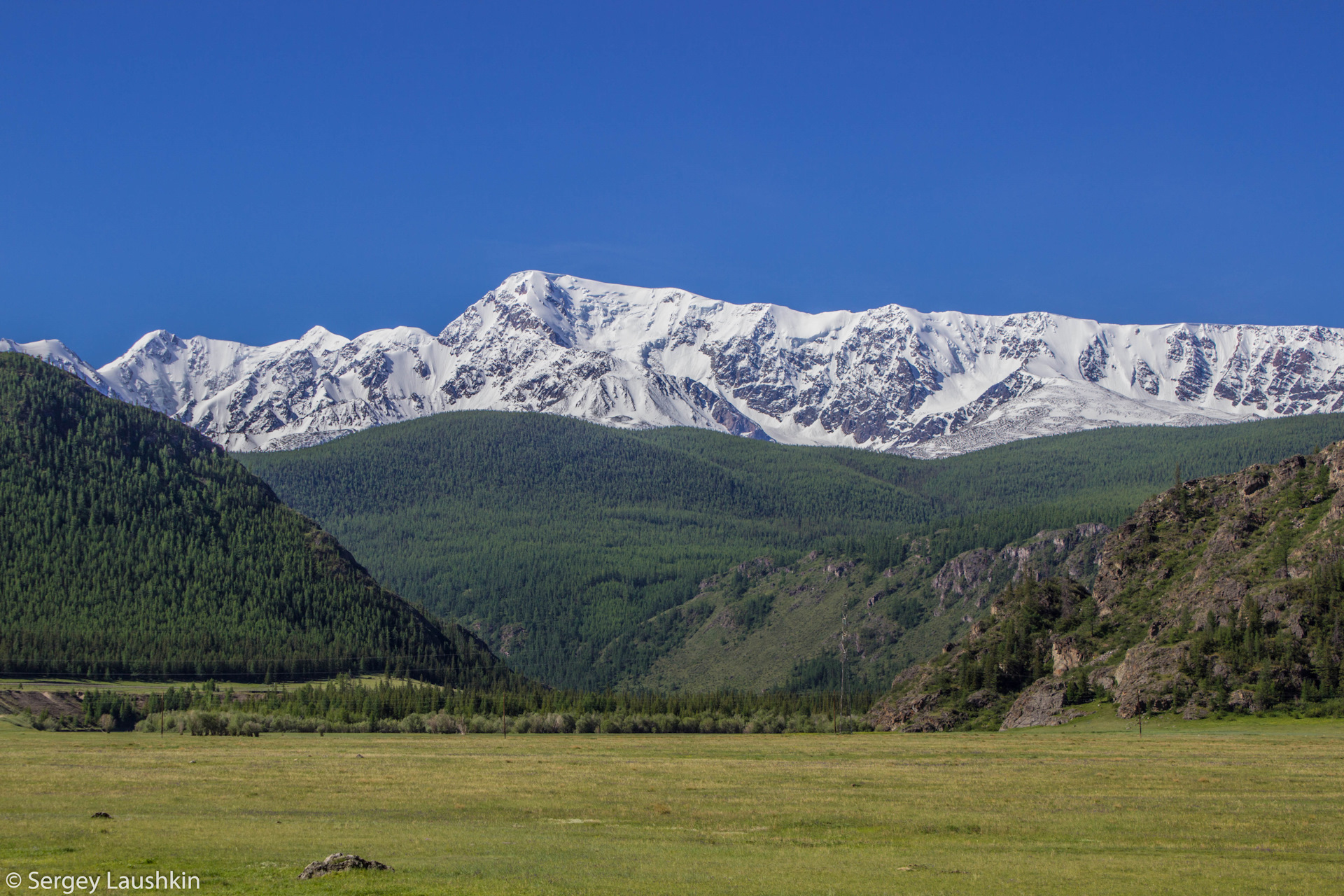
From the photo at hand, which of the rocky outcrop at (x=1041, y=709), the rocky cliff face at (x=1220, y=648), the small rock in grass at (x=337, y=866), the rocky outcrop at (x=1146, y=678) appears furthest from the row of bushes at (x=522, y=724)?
the small rock in grass at (x=337, y=866)

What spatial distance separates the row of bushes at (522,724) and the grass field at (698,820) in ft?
211

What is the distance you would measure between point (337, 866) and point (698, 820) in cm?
2405

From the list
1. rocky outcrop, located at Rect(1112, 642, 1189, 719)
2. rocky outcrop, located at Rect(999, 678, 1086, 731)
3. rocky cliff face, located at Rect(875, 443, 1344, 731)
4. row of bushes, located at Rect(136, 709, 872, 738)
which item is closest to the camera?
rocky cliff face, located at Rect(875, 443, 1344, 731)

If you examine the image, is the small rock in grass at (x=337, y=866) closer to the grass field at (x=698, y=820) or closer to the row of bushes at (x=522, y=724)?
the grass field at (x=698, y=820)

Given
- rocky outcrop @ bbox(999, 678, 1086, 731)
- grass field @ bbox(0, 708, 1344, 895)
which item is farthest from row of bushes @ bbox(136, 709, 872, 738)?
grass field @ bbox(0, 708, 1344, 895)

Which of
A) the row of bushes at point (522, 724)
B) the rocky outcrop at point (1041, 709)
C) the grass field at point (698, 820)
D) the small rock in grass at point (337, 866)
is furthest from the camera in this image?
the row of bushes at point (522, 724)

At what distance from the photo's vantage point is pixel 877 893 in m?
45.6

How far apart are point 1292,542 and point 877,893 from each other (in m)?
162

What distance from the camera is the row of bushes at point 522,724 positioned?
7146 inches

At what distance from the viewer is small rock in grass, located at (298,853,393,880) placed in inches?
1829

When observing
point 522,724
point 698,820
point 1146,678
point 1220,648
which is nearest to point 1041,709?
point 1146,678

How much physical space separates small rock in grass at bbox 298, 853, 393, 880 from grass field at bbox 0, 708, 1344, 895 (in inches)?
27.4

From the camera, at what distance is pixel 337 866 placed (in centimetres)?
4700

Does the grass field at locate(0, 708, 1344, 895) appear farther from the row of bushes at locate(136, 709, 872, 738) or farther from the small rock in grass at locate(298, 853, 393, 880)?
the row of bushes at locate(136, 709, 872, 738)
